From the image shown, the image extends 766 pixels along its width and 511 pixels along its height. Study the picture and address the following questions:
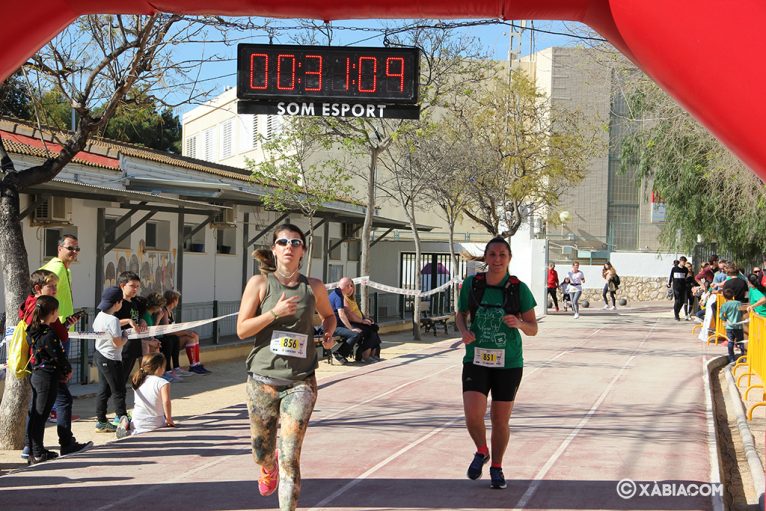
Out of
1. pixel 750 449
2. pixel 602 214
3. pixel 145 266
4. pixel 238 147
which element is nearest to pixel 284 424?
pixel 750 449

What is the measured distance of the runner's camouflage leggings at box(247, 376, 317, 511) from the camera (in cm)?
605

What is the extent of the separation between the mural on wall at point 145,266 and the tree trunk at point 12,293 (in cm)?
949

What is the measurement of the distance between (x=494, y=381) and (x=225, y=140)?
3796cm

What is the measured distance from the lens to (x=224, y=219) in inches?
931

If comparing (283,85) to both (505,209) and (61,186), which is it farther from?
(505,209)

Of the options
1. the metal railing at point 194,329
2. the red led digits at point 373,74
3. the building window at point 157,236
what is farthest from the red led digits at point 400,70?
the building window at point 157,236

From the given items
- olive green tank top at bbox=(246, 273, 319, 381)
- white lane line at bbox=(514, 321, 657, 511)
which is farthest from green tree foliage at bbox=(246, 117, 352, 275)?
olive green tank top at bbox=(246, 273, 319, 381)

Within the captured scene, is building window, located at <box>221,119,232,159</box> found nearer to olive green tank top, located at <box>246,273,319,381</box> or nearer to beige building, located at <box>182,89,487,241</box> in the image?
beige building, located at <box>182,89,487,241</box>

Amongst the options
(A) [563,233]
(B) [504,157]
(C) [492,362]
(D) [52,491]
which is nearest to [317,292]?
(C) [492,362]

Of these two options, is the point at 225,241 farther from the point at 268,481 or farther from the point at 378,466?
the point at 268,481

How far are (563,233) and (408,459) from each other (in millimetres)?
44330

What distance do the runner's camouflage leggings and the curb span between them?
3127 mm

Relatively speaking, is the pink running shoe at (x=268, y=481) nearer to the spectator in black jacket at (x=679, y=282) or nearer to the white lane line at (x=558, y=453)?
the white lane line at (x=558, y=453)

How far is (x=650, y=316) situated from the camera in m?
34.0
